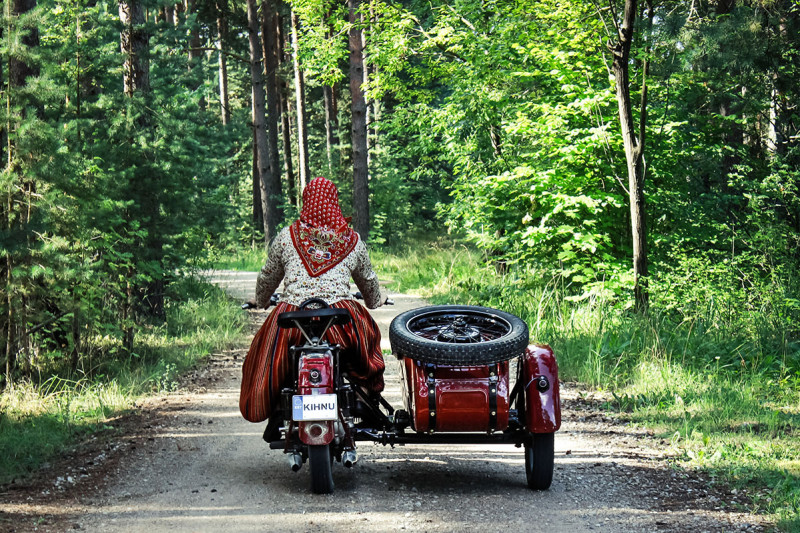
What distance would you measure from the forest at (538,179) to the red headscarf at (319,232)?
116 inches

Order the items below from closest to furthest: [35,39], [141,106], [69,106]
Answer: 1. [35,39]
2. [69,106]
3. [141,106]

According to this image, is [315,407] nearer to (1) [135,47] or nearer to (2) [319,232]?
(2) [319,232]

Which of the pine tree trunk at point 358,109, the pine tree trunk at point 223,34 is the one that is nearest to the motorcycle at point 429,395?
the pine tree trunk at point 358,109

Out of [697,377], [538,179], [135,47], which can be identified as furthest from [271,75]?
[697,377]

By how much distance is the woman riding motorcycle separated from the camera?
5680 mm

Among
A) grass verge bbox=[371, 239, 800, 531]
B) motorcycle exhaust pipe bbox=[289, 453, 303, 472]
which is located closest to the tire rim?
motorcycle exhaust pipe bbox=[289, 453, 303, 472]

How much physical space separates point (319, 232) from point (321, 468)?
66.6 inches

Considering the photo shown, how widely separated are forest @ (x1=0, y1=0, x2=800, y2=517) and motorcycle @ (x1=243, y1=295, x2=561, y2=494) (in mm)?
1717

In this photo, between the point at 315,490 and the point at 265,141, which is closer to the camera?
the point at 315,490

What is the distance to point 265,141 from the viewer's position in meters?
25.6

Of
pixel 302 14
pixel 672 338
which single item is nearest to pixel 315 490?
pixel 672 338

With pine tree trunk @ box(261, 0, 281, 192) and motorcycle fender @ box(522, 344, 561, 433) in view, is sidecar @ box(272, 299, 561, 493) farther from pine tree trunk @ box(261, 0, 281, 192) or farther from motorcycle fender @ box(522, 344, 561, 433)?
pine tree trunk @ box(261, 0, 281, 192)

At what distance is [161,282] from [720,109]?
11.8 metres

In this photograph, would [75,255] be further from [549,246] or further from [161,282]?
[549,246]
